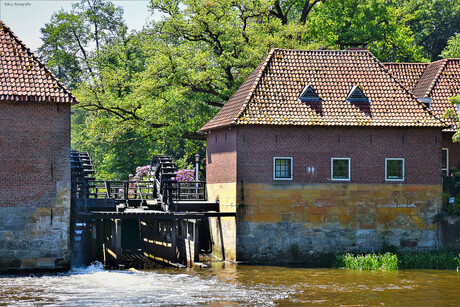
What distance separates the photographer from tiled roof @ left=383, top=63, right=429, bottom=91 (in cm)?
3481

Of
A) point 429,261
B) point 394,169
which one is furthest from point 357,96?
point 429,261

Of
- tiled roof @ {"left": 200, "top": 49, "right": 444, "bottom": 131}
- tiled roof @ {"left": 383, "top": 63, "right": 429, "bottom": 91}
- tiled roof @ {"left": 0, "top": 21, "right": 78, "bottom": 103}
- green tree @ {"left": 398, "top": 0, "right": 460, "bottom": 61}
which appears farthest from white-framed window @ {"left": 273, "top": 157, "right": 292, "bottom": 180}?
green tree @ {"left": 398, "top": 0, "right": 460, "bottom": 61}

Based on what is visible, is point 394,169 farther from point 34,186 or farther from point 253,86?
point 34,186

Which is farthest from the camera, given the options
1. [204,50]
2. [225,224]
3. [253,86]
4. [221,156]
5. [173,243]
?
[204,50]

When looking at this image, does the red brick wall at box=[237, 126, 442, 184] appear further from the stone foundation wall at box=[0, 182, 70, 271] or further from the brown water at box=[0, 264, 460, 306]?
the stone foundation wall at box=[0, 182, 70, 271]

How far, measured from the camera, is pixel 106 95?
37.3m

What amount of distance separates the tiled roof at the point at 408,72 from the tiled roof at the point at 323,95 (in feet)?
14.8

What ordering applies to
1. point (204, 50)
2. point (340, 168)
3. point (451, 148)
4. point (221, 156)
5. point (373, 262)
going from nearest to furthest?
point (373, 262) → point (340, 168) → point (221, 156) → point (451, 148) → point (204, 50)

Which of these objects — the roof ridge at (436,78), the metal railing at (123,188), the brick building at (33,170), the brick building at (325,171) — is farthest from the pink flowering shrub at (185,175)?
the brick building at (33,170)

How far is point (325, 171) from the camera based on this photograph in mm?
28156

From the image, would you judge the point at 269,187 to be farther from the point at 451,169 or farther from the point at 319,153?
the point at 451,169

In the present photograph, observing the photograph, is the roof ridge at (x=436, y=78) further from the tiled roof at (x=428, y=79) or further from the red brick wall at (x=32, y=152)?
the red brick wall at (x=32, y=152)

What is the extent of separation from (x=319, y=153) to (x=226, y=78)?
982 centimetres

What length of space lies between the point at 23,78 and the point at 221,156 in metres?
8.34
